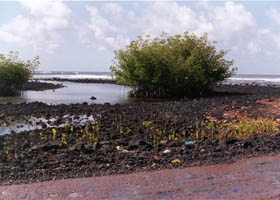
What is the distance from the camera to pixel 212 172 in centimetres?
819

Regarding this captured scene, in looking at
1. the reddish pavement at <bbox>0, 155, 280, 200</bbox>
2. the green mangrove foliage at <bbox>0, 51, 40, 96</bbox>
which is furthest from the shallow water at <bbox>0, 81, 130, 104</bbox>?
the reddish pavement at <bbox>0, 155, 280, 200</bbox>

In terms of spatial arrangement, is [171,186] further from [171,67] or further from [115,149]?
[171,67]

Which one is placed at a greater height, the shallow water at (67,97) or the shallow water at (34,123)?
the shallow water at (67,97)

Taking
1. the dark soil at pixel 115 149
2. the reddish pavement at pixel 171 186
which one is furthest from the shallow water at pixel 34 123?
the reddish pavement at pixel 171 186

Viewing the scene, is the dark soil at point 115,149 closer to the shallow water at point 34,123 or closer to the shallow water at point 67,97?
the shallow water at point 34,123

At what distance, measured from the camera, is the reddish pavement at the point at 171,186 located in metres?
6.66

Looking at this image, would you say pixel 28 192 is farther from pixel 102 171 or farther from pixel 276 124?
pixel 276 124

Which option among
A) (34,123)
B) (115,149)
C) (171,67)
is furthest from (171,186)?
(171,67)

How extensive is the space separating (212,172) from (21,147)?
20.5 feet

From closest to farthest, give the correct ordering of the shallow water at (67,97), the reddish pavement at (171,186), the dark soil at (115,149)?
1. the reddish pavement at (171,186)
2. the dark soil at (115,149)
3. the shallow water at (67,97)

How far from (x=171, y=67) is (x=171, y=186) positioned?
25704 mm

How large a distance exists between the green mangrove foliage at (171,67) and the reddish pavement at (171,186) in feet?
75.7

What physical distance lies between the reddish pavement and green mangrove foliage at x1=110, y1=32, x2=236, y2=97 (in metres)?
23.1

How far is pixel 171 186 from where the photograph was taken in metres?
7.20
